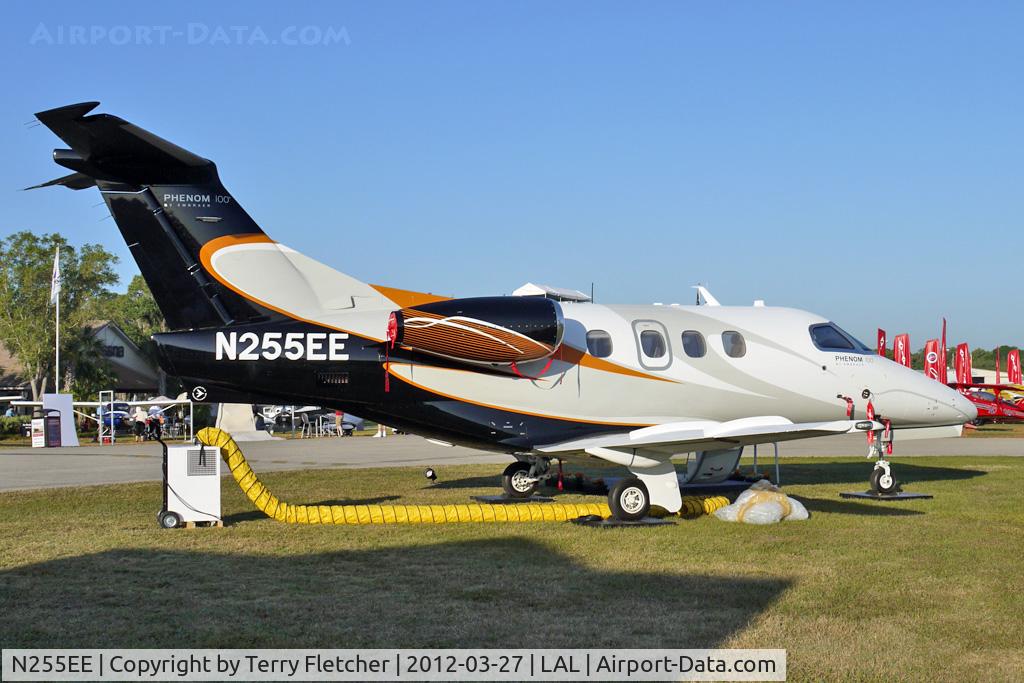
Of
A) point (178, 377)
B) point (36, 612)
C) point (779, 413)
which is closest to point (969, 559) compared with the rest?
point (779, 413)

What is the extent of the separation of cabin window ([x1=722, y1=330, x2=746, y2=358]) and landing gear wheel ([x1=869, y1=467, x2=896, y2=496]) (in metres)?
3.82

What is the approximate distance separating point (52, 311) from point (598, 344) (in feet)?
192

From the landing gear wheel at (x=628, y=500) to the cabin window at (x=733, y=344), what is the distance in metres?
3.27

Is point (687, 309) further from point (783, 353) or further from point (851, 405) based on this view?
point (851, 405)

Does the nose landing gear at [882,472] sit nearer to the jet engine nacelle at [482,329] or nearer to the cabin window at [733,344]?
the cabin window at [733,344]

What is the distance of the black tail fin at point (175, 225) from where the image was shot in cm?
1534

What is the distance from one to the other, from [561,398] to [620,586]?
6.13 meters

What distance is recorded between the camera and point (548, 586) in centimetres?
1041

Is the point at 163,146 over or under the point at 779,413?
over

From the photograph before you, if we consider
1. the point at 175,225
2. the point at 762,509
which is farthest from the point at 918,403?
the point at 175,225

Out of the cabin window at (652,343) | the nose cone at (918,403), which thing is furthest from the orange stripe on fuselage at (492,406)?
the nose cone at (918,403)

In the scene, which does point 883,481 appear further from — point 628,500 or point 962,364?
point 962,364

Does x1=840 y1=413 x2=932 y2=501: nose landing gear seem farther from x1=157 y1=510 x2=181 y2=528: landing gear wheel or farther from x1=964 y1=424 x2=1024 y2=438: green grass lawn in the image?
x1=964 y1=424 x2=1024 y2=438: green grass lawn

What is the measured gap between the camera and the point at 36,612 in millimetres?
9047
